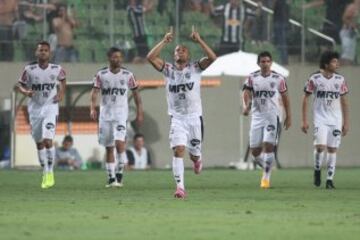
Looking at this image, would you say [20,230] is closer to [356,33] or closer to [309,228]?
[309,228]

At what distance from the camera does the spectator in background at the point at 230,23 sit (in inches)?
1484

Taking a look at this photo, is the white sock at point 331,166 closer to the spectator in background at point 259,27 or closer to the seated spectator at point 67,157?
the seated spectator at point 67,157

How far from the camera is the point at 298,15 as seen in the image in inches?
1510

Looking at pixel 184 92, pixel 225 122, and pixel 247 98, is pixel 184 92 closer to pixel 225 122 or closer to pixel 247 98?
pixel 247 98

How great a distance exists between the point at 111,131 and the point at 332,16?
15399 mm

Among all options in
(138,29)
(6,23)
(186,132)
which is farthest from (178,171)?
(138,29)

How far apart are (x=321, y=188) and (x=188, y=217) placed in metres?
8.33

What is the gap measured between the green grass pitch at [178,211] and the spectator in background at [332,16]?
40.3 ft

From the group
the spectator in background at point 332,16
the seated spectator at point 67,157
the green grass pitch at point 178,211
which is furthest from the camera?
the spectator in background at point 332,16

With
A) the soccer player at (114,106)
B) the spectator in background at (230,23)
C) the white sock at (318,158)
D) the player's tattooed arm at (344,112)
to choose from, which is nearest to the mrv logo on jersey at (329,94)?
the player's tattooed arm at (344,112)

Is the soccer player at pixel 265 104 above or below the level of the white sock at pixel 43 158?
above

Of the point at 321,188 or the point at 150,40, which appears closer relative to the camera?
the point at 321,188

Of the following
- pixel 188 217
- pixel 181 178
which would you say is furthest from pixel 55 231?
pixel 181 178

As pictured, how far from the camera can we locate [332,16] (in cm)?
3859
